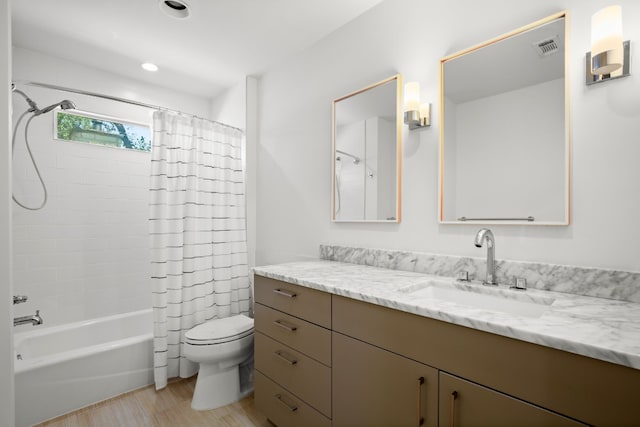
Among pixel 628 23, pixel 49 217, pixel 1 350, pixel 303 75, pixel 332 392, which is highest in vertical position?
pixel 303 75

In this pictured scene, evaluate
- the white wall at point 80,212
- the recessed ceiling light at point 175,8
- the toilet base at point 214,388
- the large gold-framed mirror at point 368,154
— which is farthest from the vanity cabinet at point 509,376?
the white wall at point 80,212

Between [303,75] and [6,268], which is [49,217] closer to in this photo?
[6,268]

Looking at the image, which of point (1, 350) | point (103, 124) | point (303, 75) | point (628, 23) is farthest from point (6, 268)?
point (628, 23)

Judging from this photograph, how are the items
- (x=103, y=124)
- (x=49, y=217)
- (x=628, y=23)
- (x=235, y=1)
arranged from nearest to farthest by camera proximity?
(x=628, y=23) < (x=235, y=1) < (x=49, y=217) < (x=103, y=124)

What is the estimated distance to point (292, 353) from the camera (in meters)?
1.54

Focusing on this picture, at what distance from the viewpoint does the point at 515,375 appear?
819 millimetres

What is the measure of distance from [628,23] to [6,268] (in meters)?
2.78

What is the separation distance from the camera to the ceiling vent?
125 cm

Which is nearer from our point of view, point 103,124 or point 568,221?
point 568,221

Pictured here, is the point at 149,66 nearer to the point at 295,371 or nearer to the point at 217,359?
the point at 217,359

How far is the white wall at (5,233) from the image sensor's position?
141cm

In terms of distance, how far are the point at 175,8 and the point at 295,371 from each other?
226cm

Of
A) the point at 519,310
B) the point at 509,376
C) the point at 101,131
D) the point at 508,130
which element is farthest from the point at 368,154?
the point at 101,131

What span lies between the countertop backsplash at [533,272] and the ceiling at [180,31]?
5.15 ft
